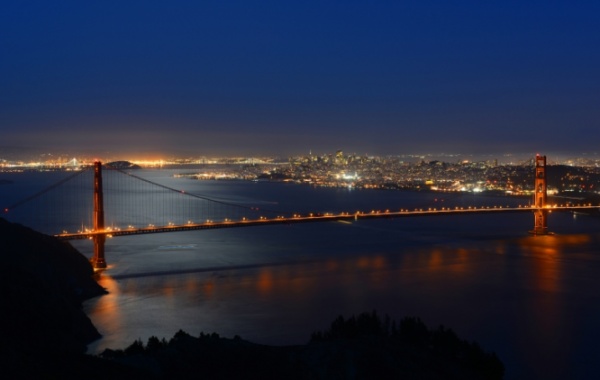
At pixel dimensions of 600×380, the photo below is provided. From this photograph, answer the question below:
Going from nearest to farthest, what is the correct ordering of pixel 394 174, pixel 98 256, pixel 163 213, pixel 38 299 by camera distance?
pixel 38 299, pixel 98 256, pixel 163 213, pixel 394 174

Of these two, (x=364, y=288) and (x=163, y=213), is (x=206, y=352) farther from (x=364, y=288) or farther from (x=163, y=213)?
(x=163, y=213)

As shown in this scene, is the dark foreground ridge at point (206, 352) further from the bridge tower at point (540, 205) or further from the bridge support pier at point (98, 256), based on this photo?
the bridge tower at point (540, 205)

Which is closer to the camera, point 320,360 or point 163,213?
point 320,360

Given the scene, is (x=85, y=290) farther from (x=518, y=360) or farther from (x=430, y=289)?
(x=518, y=360)

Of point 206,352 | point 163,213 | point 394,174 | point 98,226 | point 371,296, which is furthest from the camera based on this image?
point 394,174

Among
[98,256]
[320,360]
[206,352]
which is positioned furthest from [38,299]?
[98,256]

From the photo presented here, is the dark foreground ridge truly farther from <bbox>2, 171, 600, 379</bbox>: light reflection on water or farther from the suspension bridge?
the suspension bridge

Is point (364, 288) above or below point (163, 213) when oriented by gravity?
below

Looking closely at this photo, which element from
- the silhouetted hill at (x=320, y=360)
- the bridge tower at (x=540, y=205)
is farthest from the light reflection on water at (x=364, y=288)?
the silhouetted hill at (x=320, y=360)

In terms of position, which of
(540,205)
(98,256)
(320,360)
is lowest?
(98,256)
